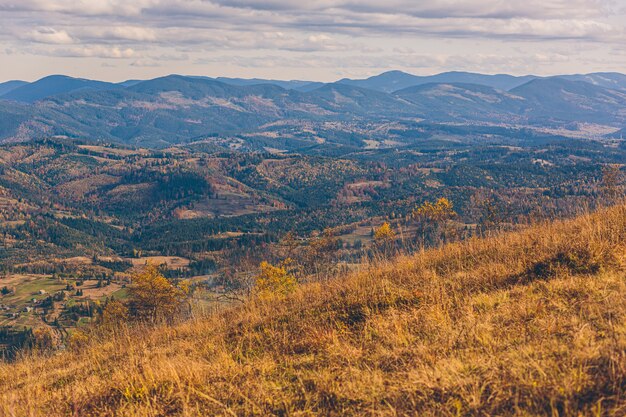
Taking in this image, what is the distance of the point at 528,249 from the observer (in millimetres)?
12914

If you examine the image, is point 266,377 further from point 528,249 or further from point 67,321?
point 67,321

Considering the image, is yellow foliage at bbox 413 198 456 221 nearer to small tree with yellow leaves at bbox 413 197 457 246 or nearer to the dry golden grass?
small tree with yellow leaves at bbox 413 197 457 246

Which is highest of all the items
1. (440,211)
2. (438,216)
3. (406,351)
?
(406,351)

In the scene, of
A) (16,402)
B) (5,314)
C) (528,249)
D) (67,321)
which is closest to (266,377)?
(16,402)

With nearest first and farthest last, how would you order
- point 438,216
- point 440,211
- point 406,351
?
1. point 406,351
2. point 438,216
3. point 440,211

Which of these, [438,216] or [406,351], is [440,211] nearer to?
[438,216]

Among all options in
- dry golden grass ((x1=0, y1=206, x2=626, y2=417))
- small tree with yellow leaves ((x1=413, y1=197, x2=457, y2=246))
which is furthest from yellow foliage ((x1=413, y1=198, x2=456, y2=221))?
dry golden grass ((x1=0, y1=206, x2=626, y2=417))

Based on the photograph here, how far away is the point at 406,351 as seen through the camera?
8391mm

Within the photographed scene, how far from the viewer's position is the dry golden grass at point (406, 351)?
6641 millimetres

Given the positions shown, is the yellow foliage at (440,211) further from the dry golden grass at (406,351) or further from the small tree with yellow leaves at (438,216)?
the dry golden grass at (406,351)

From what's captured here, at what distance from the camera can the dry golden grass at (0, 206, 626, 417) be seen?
6.64 metres

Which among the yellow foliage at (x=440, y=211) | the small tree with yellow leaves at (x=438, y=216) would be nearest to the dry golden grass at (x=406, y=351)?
the small tree with yellow leaves at (x=438, y=216)

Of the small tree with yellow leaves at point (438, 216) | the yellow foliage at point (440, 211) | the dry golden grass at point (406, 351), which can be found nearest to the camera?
the dry golden grass at point (406, 351)

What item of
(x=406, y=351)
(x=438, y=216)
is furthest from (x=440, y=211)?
(x=406, y=351)
